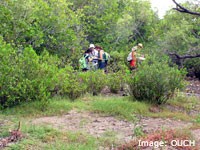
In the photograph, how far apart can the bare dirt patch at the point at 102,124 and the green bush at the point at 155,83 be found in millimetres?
1190

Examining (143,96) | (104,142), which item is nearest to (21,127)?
(104,142)

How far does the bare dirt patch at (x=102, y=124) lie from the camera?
616 cm

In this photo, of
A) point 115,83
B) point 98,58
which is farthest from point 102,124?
point 98,58

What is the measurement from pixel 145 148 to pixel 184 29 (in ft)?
42.6

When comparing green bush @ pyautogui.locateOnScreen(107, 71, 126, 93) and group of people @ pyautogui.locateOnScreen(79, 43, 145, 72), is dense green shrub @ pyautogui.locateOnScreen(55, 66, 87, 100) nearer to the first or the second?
green bush @ pyautogui.locateOnScreen(107, 71, 126, 93)

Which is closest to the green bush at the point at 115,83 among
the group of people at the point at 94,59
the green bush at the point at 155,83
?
the green bush at the point at 155,83

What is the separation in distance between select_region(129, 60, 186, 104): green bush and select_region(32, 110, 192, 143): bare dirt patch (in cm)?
119

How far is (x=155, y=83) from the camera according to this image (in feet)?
27.6

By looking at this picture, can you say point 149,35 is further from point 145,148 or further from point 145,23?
point 145,148

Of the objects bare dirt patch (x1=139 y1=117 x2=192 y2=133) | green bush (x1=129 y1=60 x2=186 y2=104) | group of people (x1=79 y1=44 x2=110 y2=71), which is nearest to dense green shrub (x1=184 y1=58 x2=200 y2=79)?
group of people (x1=79 y1=44 x2=110 y2=71)

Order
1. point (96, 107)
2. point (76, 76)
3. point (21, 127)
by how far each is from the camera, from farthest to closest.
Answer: point (76, 76)
point (96, 107)
point (21, 127)

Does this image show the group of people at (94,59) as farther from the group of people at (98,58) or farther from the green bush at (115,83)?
the green bush at (115,83)

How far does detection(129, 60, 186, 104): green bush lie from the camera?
8.41 meters

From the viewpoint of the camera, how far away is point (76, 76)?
31.2 ft
